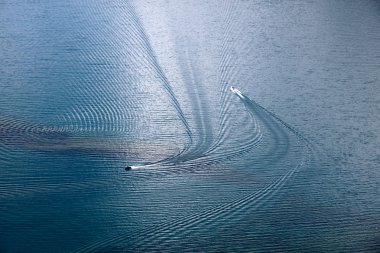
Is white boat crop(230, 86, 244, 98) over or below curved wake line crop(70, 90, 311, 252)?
over

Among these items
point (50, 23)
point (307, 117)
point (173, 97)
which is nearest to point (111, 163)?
point (173, 97)

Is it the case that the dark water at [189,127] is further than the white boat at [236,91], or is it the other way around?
the white boat at [236,91]

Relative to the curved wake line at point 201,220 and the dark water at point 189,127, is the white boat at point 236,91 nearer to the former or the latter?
the dark water at point 189,127

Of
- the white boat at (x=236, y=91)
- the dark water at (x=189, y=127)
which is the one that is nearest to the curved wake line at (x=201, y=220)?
the dark water at (x=189, y=127)

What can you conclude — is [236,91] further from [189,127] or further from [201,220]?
[201,220]

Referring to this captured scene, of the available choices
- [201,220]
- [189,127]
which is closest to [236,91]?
[189,127]

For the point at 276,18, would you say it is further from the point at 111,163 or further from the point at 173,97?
the point at 111,163

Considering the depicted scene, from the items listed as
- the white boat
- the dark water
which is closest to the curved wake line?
the dark water

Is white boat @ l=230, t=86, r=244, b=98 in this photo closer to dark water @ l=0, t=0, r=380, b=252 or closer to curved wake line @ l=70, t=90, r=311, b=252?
dark water @ l=0, t=0, r=380, b=252
